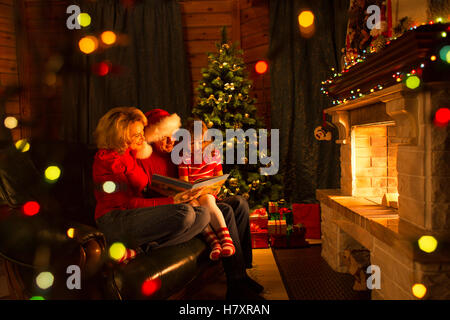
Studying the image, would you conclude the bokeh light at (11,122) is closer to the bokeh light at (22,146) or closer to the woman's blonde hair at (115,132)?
the bokeh light at (22,146)

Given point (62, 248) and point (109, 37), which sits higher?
point (109, 37)

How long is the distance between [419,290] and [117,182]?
4.84 feet

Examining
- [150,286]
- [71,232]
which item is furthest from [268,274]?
[71,232]

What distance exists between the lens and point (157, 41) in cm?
368

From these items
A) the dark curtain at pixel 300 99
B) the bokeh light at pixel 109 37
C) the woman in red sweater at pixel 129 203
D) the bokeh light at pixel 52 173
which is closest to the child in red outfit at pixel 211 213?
the woman in red sweater at pixel 129 203

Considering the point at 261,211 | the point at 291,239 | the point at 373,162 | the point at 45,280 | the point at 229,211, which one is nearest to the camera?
the point at 45,280

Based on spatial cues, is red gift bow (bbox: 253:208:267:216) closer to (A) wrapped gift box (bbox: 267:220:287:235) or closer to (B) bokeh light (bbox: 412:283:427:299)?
(A) wrapped gift box (bbox: 267:220:287:235)

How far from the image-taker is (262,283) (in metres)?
2.09

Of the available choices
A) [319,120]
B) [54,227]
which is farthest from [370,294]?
[319,120]

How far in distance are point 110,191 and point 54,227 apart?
33 cm

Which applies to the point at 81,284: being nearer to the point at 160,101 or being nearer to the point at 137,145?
the point at 137,145

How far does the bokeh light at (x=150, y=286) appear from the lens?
1325 millimetres

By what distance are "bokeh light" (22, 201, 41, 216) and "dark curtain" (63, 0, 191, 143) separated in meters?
2.27

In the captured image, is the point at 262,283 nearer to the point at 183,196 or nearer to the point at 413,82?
the point at 183,196
